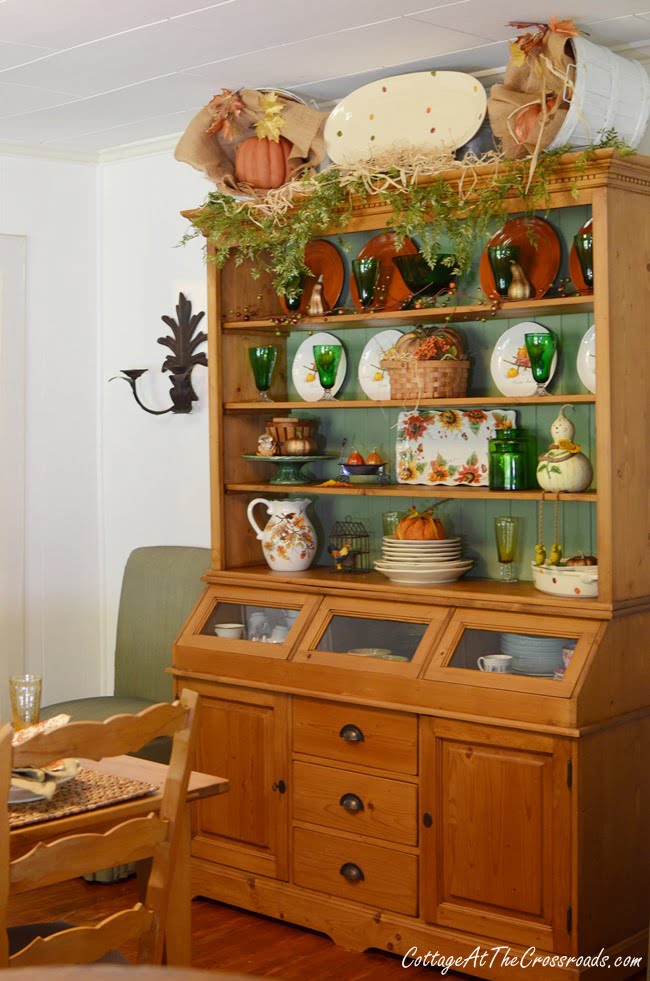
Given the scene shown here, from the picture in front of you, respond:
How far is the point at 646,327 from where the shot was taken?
324 cm

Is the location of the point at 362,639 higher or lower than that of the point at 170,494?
lower

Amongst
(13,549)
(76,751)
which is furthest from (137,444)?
(76,751)

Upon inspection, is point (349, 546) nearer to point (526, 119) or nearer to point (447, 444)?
point (447, 444)

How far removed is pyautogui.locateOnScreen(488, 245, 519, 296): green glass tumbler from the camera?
345 cm

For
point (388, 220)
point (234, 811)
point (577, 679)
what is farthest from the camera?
point (234, 811)

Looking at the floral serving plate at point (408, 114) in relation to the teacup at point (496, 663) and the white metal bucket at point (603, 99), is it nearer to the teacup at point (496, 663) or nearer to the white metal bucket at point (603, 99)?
the white metal bucket at point (603, 99)

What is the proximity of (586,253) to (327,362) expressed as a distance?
3.21ft

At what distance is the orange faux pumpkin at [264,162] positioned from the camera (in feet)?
12.4

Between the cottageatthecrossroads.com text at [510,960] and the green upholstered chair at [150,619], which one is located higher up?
the green upholstered chair at [150,619]

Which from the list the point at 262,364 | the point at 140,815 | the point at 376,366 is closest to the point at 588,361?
the point at 376,366

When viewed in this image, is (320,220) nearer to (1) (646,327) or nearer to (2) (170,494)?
(1) (646,327)

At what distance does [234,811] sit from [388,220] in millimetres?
1852

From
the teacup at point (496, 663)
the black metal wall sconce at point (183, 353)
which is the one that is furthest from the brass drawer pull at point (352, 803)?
the black metal wall sconce at point (183, 353)

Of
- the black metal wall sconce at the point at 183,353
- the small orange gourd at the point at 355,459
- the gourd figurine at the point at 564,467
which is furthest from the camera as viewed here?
the black metal wall sconce at the point at 183,353
